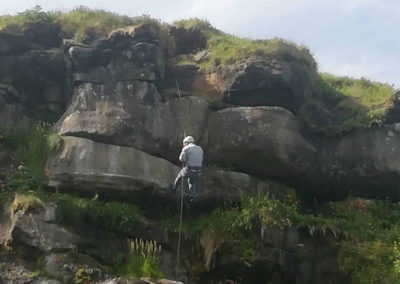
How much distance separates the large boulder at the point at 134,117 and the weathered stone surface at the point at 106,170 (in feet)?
1.11

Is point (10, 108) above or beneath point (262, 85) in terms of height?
beneath

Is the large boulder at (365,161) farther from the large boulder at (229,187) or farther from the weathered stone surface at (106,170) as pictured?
the weathered stone surface at (106,170)

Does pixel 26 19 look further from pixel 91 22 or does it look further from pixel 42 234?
pixel 42 234

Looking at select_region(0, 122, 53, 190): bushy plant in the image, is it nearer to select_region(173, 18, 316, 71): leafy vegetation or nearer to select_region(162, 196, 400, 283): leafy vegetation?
select_region(162, 196, 400, 283): leafy vegetation

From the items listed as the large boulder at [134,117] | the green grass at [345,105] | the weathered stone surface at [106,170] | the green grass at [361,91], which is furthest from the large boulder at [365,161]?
the weathered stone surface at [106,170]

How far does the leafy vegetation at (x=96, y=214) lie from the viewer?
13.8m

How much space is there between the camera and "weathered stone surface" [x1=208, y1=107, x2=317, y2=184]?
16.5 m

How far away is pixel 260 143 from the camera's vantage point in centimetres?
1642

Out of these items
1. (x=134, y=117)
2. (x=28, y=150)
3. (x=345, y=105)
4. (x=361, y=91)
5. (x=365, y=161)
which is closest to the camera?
(x=28, y=150)

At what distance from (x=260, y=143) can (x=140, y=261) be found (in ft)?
15.3

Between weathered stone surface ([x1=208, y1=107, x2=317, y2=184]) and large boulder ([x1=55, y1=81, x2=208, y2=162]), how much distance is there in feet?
1.54

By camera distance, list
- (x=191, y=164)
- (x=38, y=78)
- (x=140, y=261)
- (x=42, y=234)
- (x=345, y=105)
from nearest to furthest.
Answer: (x=42, y=234)
(x=140, y=261)
(x=191, y=164)
(x=38, y=78)
(x=345, y=105)

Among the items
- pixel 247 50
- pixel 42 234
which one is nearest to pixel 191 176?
pixel 42 234

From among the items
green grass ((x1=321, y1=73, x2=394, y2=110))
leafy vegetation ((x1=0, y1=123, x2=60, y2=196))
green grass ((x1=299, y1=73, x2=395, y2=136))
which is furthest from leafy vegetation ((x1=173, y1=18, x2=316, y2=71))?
leafy vegetation ((x1=0, y1=123, x2=60, y2=196))
